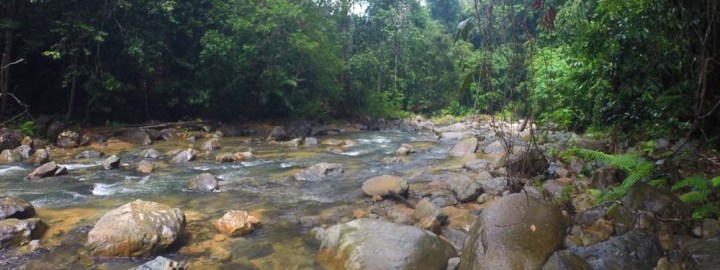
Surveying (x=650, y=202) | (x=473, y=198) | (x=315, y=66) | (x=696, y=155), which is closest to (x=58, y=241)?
(x=473, y=198)

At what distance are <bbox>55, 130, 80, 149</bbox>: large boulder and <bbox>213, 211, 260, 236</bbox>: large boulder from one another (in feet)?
30.7

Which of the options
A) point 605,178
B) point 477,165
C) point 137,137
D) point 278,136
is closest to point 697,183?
point 605,178

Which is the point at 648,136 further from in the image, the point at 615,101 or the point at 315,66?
the point at 315,66

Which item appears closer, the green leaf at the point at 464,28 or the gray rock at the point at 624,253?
the green leaf at the point at 464,28

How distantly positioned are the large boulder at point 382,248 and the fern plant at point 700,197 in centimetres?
207

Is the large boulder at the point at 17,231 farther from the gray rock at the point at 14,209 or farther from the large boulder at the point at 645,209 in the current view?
the large boulder at the point at 645,209

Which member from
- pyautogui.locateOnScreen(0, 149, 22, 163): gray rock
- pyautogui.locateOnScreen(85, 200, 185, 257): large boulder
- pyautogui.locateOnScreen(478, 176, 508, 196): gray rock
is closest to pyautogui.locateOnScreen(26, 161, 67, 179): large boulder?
pyautogui.locateOnScreen(0, 149, 22, 163): gray rock

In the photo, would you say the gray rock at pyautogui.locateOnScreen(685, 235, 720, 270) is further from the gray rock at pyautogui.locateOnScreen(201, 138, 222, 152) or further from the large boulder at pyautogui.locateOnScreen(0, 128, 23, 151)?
the large boulder at pyautogui.locateOnScreen(0, 128, 23, 151)

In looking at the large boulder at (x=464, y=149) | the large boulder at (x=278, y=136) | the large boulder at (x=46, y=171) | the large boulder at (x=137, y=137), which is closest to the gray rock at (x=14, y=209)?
the large boulder at (x=46, y=171)

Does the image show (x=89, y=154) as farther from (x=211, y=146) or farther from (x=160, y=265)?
(x=160, y=265)

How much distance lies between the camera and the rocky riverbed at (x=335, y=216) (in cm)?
389

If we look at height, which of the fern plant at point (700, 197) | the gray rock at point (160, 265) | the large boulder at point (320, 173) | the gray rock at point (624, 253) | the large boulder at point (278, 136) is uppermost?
the fern plant at point (700, 197)

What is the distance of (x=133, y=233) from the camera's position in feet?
15.8

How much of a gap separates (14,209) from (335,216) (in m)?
3.91
